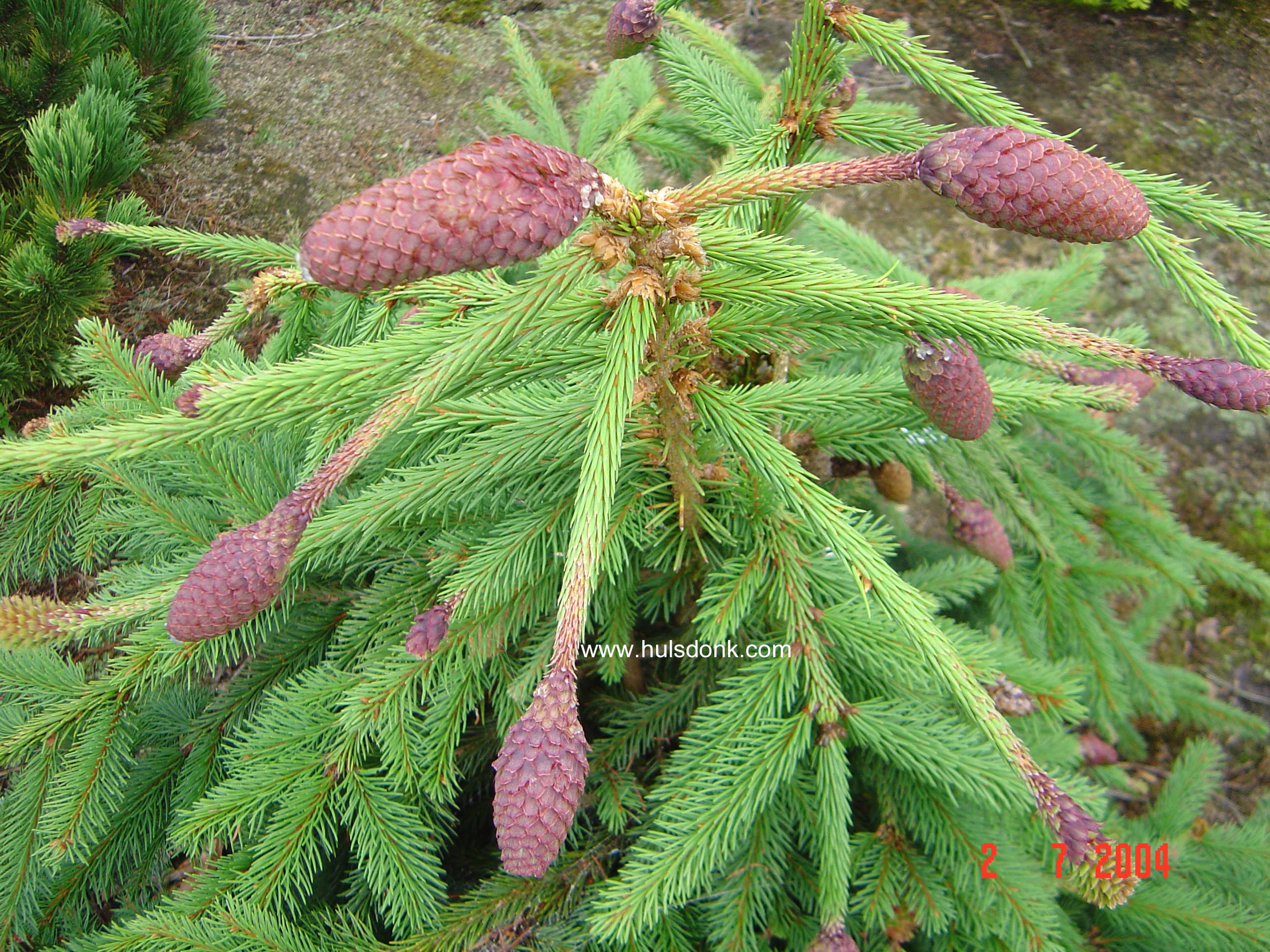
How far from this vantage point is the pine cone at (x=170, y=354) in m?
1.39

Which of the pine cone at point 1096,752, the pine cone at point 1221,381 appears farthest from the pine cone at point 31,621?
the pine cone at point 1096,752

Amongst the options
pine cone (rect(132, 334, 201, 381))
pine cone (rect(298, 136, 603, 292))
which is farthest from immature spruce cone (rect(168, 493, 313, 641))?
pine cone (rect(132, 334, 201, 381))

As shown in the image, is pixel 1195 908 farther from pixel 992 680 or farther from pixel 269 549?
pixel 269 549

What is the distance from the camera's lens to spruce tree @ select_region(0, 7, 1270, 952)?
28.4 inches

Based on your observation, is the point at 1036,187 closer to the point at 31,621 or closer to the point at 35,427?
the point at 31,621

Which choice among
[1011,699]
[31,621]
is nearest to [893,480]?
[1011,699]

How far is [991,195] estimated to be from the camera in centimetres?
66

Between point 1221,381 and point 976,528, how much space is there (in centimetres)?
79

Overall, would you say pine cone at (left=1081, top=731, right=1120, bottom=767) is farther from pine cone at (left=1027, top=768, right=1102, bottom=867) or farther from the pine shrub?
the pine shrub

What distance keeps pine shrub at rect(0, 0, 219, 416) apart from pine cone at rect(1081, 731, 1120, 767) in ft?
9.50

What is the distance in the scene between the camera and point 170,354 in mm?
1405
